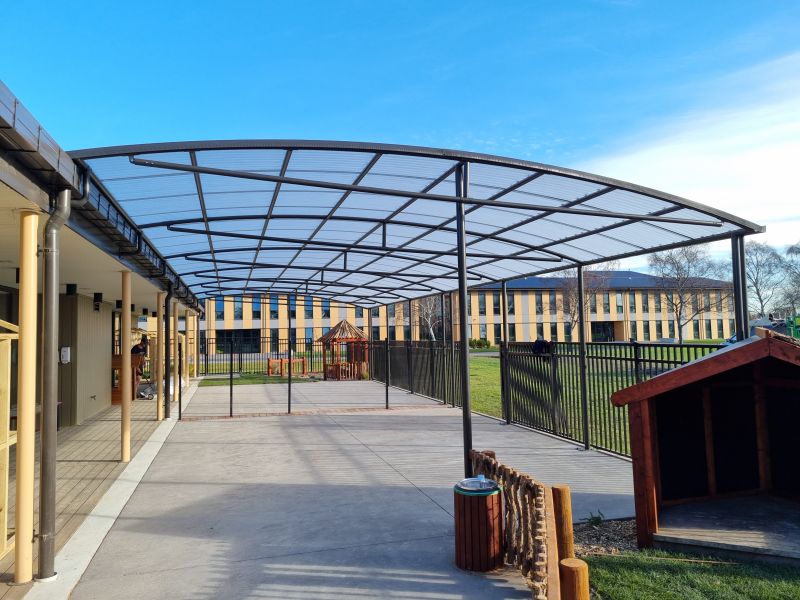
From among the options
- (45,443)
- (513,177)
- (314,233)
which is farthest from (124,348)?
(513,177)

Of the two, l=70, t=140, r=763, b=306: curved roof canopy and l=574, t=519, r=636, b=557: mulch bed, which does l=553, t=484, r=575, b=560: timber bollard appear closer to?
l=574, t=519, r=636, b=557: mulch bed

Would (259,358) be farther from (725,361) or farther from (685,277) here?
(685,277)

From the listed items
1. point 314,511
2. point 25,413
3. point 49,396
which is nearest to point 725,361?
point 314,511

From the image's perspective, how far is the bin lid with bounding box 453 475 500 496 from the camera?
4.66 meters

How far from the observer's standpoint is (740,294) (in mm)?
6734

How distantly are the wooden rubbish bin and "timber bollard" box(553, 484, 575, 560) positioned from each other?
0.51 metres

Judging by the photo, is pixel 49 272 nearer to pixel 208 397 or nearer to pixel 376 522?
pixel 376 522

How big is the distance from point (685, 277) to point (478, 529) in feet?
153

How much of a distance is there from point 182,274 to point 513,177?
10.9 metres

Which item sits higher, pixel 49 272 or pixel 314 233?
pixel 314 233

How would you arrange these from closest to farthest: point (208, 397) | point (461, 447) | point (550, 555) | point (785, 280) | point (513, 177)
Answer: point (550, 555) → point (513, 177) → point (461, 447) → point (208, 397) → point (785, 280)

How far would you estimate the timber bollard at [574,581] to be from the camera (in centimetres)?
315

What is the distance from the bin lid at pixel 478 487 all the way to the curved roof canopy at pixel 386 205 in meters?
2.71

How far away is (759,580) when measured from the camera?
4.36m
